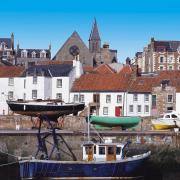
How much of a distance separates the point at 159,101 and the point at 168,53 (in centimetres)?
5244

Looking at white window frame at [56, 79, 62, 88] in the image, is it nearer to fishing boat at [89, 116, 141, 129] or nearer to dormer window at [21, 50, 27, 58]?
fishing boat at [89, 116, 141, 129]

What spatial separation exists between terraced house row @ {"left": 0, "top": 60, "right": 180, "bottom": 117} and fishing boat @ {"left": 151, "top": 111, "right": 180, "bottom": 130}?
1037 centimetres

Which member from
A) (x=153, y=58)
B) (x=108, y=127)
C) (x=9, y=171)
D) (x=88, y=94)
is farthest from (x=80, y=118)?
(x=153, y=58)

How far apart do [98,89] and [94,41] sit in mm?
65921

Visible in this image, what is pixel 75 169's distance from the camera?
3922 cm

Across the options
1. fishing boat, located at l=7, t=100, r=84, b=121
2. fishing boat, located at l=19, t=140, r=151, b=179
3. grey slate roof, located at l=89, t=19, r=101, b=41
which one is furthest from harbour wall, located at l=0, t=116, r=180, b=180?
grey slate roof, located at l=89, t=19, r=101, b=41

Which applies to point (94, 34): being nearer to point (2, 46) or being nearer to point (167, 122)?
point (2, 46)

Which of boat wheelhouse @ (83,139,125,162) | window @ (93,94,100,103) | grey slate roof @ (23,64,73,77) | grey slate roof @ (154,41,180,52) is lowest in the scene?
boat wheelhouse @ (83,139,125,162)

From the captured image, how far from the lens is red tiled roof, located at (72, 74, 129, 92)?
7306 cm

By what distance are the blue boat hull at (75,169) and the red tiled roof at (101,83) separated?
32.6 meters

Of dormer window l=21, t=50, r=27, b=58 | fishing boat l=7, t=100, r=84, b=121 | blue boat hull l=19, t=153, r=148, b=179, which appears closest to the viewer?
blue boat hull l=19, t=153, r=148, b=179

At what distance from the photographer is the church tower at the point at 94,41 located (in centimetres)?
13650

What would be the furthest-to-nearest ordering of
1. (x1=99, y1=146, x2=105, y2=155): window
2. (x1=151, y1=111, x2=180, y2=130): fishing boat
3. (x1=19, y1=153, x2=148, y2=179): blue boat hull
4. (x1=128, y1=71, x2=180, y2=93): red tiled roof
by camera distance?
(x1=128, y1=71, x2=180, y2=93): red tiled roof → (x1=151, y1=111, x2=180, y2=130): fishing boat → (x1=99, y1=146, x2=105, y2=155): window → (x1=19, y1=153, x2=148, y2=179): blue boat hull

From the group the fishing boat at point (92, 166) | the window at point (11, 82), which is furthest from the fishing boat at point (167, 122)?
the window at point (11, 82)
